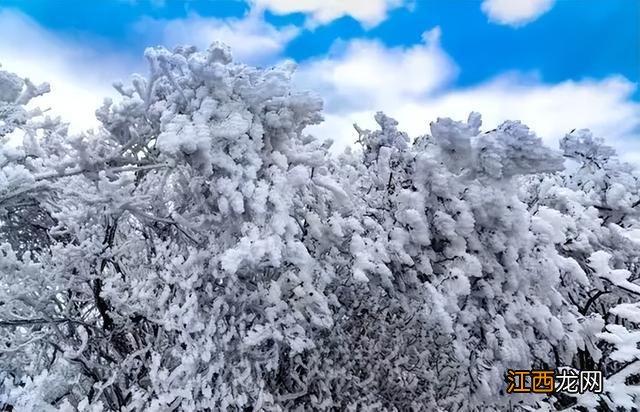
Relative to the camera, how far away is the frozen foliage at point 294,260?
3910 millimetres

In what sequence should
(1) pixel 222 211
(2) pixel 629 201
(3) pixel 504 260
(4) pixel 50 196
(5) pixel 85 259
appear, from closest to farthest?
(1) pixel 222 211 → (3) pixel 504 260 → (5) pixel 85 259 → (4) pixel 50 196 → (2) pixel 629 201

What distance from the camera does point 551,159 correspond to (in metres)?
4.22

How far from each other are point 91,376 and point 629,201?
768 centimetres

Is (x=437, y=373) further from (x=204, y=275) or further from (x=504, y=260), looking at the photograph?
(x=204, y=275)

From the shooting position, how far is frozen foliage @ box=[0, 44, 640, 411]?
391 cm

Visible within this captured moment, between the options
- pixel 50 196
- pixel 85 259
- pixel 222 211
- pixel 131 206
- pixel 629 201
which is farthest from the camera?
pixel 629 201

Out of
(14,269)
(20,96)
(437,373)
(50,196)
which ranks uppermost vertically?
(20,96)

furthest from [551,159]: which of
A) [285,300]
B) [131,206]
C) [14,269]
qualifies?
[14,269]

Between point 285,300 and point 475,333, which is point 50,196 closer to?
point 285,300

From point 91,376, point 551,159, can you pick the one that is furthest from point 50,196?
point 551,159

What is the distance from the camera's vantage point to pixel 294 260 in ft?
12.6

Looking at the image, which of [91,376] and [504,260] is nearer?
[504,260]

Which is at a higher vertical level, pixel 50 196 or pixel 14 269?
pixel 50 196

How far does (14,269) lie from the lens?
5.25m
